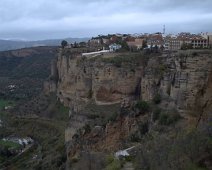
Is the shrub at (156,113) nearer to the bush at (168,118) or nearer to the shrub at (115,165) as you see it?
the bush at (168,118)

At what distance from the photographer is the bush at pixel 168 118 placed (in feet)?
61.7

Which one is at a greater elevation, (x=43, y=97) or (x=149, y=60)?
(x=149, y=60)

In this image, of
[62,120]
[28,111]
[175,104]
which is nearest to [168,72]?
[175,104]

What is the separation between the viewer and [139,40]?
1578 inches

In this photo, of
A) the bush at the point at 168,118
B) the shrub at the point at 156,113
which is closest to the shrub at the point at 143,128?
the shrub at the point at 156,113

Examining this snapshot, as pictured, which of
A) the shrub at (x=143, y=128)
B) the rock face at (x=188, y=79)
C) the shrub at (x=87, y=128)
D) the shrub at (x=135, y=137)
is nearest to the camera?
the rock face at (x=188, y=79)

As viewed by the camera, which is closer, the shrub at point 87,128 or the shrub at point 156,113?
the shrub at point 156,113

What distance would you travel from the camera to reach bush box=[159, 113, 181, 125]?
18.8 meters

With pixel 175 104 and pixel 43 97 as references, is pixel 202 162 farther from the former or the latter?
pixel 43 97

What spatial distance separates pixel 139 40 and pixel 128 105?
17263mm

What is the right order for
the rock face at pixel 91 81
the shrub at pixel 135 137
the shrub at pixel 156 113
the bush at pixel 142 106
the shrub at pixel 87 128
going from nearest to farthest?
the shrub at pixel 135 137, the shrub at pixel 156 113, the bush at pixel 142 106, the shrub at pixel 87 128, the rock face at pixel 91 81

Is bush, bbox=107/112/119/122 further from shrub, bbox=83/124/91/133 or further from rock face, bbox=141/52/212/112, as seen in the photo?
rock face, bbox=141/52/212/112

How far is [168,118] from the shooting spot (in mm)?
18859

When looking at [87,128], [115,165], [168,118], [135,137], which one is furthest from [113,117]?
[115,165]
